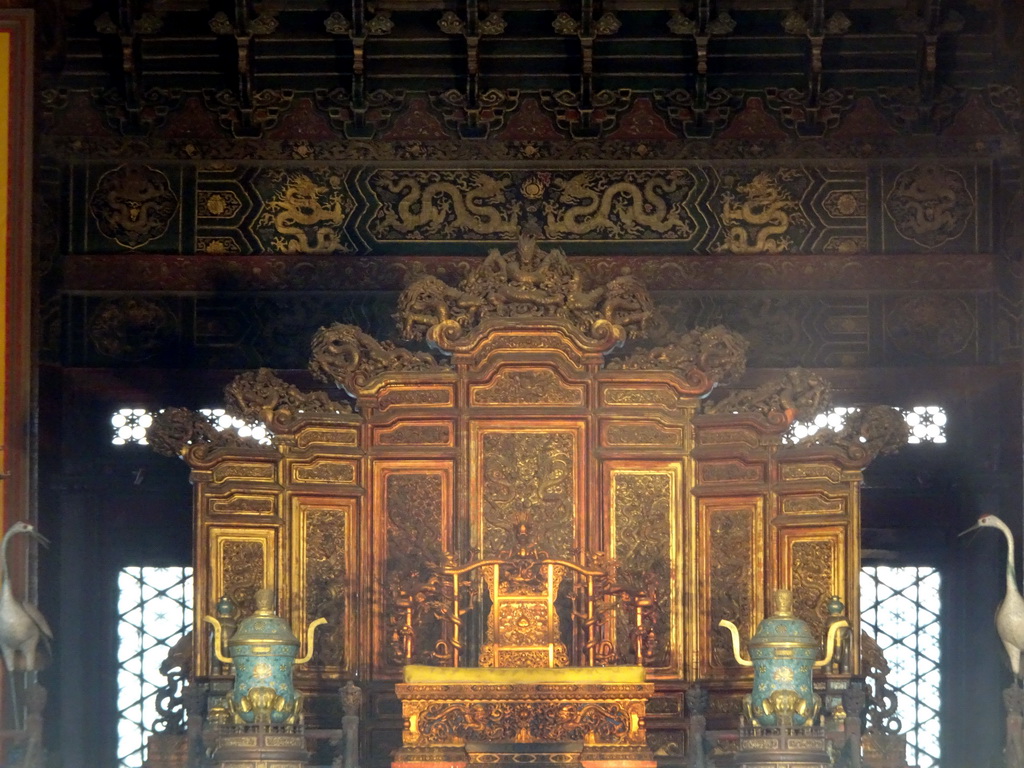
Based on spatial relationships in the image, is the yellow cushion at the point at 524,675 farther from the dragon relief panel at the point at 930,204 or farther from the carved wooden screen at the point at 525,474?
the dragon relief panel at the point at 930,204

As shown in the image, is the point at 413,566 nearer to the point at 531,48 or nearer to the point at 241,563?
the point at 241,563

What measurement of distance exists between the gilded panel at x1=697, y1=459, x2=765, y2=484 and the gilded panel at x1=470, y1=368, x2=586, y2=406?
59cm

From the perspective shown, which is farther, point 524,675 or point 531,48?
point 531,48

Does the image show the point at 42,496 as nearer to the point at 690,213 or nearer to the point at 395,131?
the point at 395,131

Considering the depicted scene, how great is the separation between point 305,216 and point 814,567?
9.58 feet

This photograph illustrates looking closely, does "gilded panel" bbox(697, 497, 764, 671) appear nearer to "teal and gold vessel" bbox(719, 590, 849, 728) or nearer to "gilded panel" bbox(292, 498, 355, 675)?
"teal and gold vessel" bbox(719, 590, 849, 728)

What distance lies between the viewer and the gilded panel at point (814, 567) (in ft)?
34.5

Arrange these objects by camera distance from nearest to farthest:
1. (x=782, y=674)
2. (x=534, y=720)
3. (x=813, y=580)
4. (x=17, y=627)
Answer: (x=782, y=674), (x=534, y=720), (x=17, y=627), (x=813, y=580)

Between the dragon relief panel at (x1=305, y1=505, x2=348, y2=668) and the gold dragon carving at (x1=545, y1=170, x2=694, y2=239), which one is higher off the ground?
the gold dragon carving at (x1=545, y1=170, x2=694, y2=239)

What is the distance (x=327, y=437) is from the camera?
35.2 feet

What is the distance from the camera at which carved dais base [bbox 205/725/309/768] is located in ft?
31.2

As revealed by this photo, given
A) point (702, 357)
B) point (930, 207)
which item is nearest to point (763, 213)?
point (930, 207)

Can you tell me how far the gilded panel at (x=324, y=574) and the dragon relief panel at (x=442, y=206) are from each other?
5.44 ft

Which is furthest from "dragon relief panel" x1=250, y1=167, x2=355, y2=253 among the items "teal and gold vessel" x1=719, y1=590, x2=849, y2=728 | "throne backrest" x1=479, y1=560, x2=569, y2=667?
"teal and gold vessel" x1=719, y1=590, x2=849, y2=728
